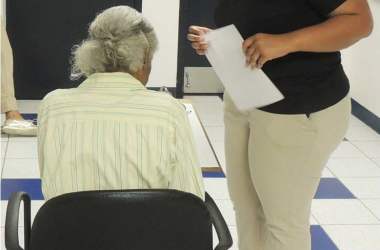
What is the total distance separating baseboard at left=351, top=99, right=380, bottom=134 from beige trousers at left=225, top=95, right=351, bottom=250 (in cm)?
300

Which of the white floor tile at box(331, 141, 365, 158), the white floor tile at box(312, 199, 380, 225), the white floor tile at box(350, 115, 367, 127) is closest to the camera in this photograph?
the white floor tile at box(312, 199, 380, 225)

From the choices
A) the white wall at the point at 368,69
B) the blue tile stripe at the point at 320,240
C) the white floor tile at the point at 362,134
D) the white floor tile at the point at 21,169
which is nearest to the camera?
the blue tile stripe at the point at 320,240

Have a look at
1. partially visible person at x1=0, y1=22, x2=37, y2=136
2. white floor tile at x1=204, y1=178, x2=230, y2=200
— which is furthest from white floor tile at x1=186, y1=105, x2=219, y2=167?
partially visible person at x1=0, y1=22, x2=37, y2=136

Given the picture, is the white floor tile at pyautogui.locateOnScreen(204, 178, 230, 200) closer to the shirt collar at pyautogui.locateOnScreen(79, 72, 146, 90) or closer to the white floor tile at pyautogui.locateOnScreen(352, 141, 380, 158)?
the white floor tile at pyautogui.locateOnScreen(352, 141, 380, 158)

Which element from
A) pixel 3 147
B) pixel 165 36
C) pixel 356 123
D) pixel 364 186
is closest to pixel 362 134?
pixel 356 123

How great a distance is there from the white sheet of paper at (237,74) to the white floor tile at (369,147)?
270 centimetres

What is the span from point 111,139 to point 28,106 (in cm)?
362

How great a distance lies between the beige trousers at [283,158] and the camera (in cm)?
168

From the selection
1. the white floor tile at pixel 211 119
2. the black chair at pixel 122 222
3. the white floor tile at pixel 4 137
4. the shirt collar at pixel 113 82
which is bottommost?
the white floor tile at pixel 211 119

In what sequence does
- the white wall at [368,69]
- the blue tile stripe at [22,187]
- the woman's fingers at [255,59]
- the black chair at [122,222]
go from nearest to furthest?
the black chair at [122,222]
the woman's fingers at [255,59]
the blue tile stripe at [22,187]
the white wall at [368,69]

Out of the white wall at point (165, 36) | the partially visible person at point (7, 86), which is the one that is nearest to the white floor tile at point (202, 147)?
the white wall at point (165, 36)

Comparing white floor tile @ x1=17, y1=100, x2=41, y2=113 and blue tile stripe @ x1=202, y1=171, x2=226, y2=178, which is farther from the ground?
blue tile stripe @ x1=202, y1=171, x2=226, y2=178

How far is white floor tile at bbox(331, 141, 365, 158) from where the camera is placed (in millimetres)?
4168

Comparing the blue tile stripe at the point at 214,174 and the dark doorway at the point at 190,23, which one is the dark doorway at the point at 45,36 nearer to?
the dark doorway at the point at 190,23
